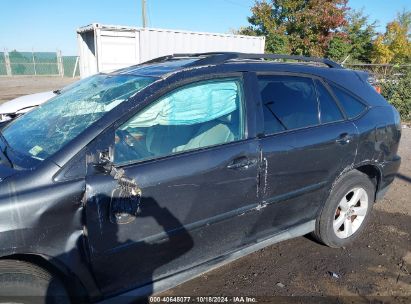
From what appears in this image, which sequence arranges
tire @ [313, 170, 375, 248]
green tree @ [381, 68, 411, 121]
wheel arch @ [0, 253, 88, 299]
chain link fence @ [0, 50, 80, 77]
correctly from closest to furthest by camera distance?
wheel arch @ [0, 253, 88, 299] < tire @ [313, 170, 375, 248] < green tree @ [381, 68, 411, 121] < chain link fence @ [0, 50, 80, 77]

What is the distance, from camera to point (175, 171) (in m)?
2.29

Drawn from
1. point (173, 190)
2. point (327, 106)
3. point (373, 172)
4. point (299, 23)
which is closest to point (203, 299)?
point (173, 190)

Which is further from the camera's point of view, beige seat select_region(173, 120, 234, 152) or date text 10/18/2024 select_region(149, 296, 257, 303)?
date text 10/18/2024 select_region(149, 296, 257, 303)

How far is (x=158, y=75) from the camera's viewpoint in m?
2.53

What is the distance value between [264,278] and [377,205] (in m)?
2.30

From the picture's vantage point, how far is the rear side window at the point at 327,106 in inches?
126

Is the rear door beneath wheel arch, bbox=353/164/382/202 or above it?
above

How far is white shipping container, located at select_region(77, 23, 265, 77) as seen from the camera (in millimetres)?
10328

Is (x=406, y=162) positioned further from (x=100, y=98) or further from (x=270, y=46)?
(x=270, y=46)

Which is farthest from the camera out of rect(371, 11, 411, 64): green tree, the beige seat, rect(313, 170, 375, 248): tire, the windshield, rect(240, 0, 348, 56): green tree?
rect(371, 11, 411, 64): green tree

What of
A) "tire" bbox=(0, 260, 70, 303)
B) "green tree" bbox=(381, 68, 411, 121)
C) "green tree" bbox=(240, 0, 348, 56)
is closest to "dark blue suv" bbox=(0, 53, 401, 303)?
"tire" bbox=(0, 260, 70, 303)

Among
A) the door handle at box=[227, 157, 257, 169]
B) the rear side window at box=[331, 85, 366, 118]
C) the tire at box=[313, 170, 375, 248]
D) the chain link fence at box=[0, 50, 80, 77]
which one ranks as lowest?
the chain link fence at box=[0, 50, 80, 77]

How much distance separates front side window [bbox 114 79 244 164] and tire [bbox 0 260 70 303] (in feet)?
2.32

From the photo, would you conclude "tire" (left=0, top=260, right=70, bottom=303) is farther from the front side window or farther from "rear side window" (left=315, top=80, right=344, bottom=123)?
"rear side window" (left=315, top=80, right=344, bottom=123)
